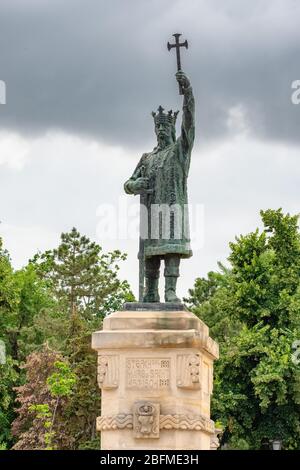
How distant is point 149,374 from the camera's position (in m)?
16.8

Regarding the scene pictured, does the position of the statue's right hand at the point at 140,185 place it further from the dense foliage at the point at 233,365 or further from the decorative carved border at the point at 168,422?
the dense foliage at the point at 233,365

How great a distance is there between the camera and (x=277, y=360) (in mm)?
42812

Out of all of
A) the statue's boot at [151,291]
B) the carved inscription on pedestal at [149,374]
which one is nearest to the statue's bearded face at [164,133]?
the statue's boot at [151,291]

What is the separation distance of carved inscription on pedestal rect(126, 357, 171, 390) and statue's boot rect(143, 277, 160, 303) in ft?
4.24

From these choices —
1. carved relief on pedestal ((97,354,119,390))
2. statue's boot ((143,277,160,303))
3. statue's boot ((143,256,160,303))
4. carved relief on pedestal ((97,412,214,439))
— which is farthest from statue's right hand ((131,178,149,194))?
carved relief on pedestal ((97,412,214,439))

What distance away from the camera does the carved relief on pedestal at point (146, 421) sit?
1666 cm

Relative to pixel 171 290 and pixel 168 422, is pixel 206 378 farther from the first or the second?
pixel 171 290

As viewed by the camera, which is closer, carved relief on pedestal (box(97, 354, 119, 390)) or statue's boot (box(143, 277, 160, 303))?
carved relief on pedestal (box(97, 354, 119, 390))

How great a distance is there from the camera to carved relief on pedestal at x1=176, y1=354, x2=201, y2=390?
16.7m

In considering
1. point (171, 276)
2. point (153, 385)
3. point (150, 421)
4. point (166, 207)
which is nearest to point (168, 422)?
point (150, 421)

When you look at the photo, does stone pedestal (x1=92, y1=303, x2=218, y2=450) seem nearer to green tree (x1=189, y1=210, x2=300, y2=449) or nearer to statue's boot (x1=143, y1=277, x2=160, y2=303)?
statue's boot (x1=143, y1=277, x2=160, y2=303)

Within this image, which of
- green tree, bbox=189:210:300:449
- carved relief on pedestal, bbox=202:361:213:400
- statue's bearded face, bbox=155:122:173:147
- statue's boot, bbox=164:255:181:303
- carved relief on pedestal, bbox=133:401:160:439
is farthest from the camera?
green tree, bbox=189:210:300:449
